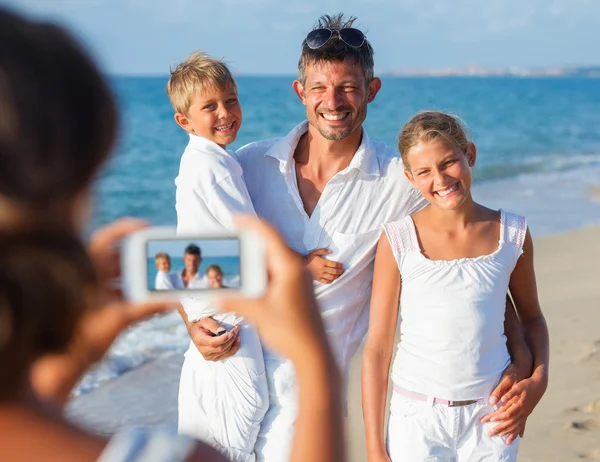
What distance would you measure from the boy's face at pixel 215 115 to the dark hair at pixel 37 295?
2.64 m

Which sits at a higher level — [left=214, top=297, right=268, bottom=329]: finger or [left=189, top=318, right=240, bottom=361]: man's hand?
[left=189, top=318, right=240, bottom=361]: man's hand

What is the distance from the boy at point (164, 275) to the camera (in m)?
1.52

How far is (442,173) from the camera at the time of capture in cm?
319

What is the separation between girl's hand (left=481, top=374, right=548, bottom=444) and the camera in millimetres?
3035

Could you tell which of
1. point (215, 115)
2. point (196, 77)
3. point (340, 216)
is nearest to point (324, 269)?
point (340, 216)

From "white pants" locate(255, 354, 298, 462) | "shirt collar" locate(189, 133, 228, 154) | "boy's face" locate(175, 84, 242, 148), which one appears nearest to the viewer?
"white pants" locate(255, 354, 298, 462)

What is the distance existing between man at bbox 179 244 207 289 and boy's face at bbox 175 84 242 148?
203 cm

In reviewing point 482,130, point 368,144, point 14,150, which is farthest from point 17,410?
point 482,130

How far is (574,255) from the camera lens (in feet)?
33.0

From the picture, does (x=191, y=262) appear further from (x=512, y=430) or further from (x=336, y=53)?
(x=336, y=53)

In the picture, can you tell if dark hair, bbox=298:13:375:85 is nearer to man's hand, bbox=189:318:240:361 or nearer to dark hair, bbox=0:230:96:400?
man's hand, bbox=189:318:240:361

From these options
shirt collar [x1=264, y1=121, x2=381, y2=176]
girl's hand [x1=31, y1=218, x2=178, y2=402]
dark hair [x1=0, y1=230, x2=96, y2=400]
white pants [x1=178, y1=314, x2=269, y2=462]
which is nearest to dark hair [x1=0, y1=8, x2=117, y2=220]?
dark hair [x1=0, y1=230, x2=96, y2=400]

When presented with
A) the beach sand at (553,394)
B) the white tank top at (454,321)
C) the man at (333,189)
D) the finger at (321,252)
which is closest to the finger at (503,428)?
the white tank top at (454,321)

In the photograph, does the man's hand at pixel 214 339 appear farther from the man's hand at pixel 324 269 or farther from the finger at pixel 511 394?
the finger at pixel 511 394
